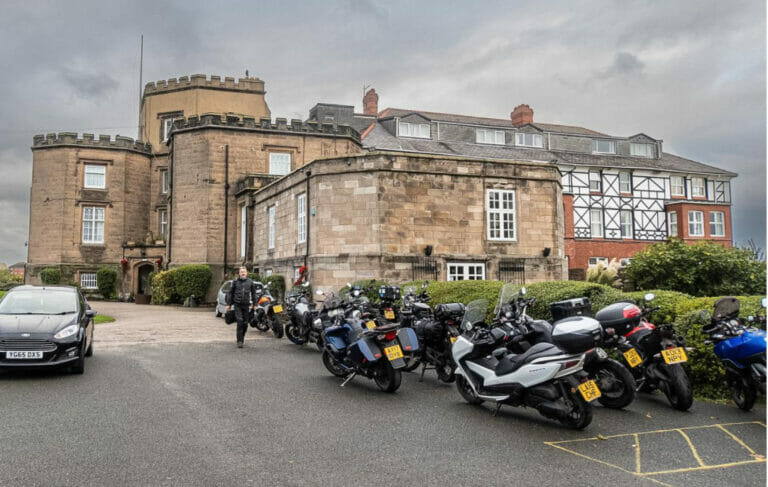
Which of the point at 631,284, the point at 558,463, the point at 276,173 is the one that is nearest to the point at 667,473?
the point at 558,463

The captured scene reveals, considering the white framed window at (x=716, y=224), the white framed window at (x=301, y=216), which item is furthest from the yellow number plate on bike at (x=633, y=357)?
the white framed window at (x=716, y=224)

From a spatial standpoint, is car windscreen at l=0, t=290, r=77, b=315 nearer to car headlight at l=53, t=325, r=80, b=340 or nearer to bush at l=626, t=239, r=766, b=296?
car headlight at l=53, t=325, r=80, b=340

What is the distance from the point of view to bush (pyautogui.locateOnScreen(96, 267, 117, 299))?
34656 mm

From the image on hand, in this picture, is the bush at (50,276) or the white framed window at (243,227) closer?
the white framed window at (243,227)

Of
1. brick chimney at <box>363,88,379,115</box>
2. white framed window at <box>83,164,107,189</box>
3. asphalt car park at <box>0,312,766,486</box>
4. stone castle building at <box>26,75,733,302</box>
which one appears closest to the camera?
asphalt car park at <box>0,312,766,486</box>

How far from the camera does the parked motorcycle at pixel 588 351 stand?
20.4 feet

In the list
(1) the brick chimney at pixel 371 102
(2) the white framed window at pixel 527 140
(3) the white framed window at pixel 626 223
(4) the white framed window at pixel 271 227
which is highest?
(1) the brick chimney at pixel 371 102

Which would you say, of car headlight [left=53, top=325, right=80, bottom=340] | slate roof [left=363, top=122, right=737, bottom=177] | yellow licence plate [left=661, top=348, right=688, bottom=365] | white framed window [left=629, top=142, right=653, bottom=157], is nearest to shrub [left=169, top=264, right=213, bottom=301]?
slate roof [left=363, top=122, right=737, bottom=177]

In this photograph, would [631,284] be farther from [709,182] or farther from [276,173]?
[709,182]

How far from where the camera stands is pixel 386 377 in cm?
798

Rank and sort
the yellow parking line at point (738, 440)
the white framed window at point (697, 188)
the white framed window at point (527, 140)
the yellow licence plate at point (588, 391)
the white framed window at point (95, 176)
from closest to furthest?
the yellow parking line at point (738, 440) < the yellow licence plate at point (588, 391) < the white framed window at point (95, 176) < the white framed window at point (697, 188) < the white framed window at point (527, 140)

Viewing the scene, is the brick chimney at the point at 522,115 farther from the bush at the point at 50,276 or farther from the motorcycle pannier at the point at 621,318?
the motorcycle pannier at the point at 621,318

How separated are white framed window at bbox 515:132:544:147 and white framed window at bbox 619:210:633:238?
8.09m

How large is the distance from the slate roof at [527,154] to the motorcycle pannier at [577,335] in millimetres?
31874
